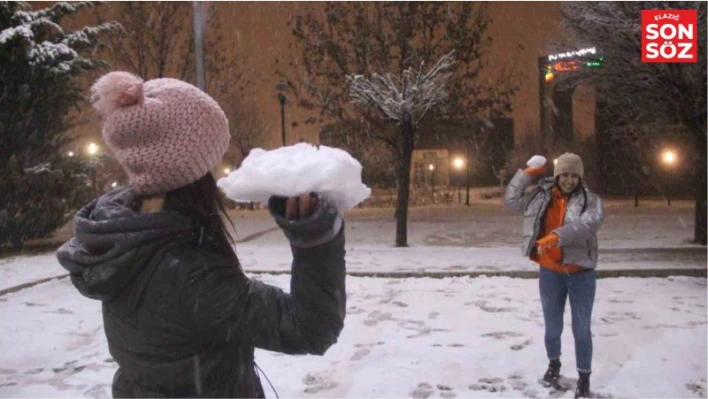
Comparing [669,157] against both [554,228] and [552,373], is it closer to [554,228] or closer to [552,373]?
[554,228]

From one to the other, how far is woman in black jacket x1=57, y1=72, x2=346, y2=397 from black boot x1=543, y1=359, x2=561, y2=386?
4.20 metres

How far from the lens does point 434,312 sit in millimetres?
8000

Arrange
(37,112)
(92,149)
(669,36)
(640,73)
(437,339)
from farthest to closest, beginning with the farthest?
(92,149) → (37,112) → (640,73) → (669,36) → (437,339)

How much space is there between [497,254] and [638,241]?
15.2 feet

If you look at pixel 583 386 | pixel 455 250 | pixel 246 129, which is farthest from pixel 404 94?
pixel 246 129

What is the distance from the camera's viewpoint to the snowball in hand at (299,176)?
4.58ft

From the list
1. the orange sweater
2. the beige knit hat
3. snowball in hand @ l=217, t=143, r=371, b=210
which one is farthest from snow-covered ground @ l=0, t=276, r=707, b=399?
snowball in hand @ l=217, t=143, r=371, b=210

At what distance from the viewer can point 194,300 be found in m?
1.50

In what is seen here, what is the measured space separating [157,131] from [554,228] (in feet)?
14.3

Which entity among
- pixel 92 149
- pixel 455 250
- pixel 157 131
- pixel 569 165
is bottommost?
pixel 455 250

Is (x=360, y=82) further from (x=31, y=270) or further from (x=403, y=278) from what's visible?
(x=31, y=270)

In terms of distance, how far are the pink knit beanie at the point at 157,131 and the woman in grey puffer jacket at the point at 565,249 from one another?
12.8 feet

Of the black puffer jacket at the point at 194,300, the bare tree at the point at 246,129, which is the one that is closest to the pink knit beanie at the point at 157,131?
the black puffer jacket at the point at 194,300

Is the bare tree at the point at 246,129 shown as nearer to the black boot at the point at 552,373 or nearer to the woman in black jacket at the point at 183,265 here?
the black boot at the point at 552,373
